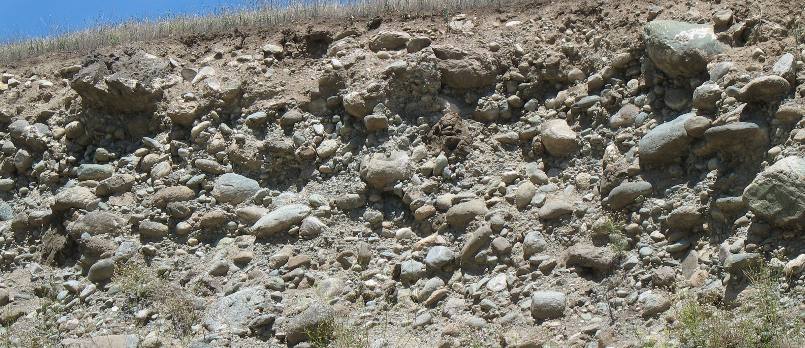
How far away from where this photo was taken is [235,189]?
308 inches

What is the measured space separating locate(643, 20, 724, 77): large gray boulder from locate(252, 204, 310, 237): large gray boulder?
3.29 metres

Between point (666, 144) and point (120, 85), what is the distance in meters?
5.36

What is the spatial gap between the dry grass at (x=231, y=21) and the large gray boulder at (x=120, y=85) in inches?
35.0

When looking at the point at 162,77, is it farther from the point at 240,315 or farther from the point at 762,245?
the point at 762,245

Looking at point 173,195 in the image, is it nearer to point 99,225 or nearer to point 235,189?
point 235,189

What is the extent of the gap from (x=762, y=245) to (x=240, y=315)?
3.92 meters

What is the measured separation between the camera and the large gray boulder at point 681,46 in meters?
6.74

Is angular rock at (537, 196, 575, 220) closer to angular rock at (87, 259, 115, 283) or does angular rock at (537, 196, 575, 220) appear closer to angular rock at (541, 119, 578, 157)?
angular rock at (541, 119, 578, 157)

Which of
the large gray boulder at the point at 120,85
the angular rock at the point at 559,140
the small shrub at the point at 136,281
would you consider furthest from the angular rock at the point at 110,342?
the angular rock at the point at 559,140

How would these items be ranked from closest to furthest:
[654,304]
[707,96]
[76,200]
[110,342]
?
[654,304] < [707,96] < [110,342] < [76,200]

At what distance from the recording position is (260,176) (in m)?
8.01

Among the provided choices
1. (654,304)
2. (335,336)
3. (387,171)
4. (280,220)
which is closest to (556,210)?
(654,304)

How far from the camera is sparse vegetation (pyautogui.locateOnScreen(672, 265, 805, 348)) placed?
16.1 ft

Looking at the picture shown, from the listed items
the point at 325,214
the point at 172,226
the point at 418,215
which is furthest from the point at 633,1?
the point at 172,226
